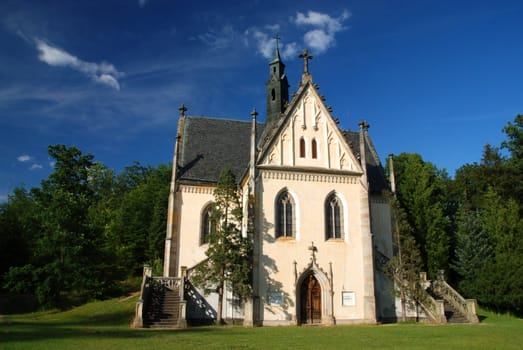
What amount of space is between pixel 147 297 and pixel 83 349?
462 inches

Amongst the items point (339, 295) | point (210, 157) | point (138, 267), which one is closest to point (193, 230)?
point (210, 157)

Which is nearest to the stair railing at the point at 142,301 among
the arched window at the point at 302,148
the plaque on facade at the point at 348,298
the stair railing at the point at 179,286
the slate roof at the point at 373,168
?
the stair railing at the point at 179,286

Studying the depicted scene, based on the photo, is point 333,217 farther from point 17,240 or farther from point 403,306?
point 17,240

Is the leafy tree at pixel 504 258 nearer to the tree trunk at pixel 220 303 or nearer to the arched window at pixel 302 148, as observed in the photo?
the arched window at pixel 302 148

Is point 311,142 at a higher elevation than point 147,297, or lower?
higher

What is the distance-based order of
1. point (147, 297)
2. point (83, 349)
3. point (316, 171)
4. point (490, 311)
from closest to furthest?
point (83, 349) < point (147, 297) < point (316, 171) < point (490, 311)

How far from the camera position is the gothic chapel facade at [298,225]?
82.4ft

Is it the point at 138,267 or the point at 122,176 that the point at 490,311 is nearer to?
the point at 138,267

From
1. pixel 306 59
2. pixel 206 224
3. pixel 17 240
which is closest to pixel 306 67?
pixel 306 59

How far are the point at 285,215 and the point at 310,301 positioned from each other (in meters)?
5.34

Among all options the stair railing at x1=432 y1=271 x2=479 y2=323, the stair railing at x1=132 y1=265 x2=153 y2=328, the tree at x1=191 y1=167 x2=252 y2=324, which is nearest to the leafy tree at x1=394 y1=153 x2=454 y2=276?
the stair railing at x1=432 y1=271 x2=479 y2=323

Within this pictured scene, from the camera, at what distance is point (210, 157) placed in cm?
3219

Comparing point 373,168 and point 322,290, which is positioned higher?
point 373,168

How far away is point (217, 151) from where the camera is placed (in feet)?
108
